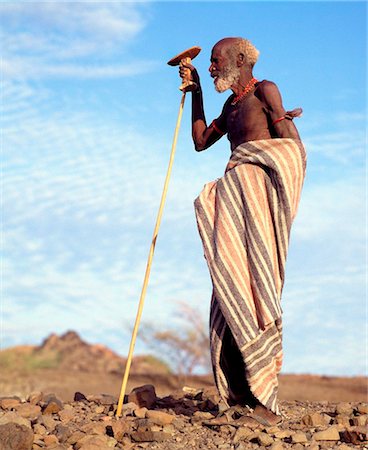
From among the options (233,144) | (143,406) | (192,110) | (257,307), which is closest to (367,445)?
(257,307)

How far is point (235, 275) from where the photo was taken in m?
5.87

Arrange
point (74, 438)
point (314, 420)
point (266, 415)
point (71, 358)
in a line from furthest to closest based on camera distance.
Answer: point (71, 358) → point (314, 420) → point (266, 415) → point (74, 438)

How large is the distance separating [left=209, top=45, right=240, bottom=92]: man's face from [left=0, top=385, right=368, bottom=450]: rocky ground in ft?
8.07

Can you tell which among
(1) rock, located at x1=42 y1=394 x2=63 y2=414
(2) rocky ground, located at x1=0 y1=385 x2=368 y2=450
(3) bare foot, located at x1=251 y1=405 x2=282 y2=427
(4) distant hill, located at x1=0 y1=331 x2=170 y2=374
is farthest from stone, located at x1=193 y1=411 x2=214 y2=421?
(4) distant hill, located at x1=0 y1=331 x2=170 y2=374

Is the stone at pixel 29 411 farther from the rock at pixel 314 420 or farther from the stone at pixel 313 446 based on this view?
the stone at pixel 313 446

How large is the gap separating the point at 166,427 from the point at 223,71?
8.92ft

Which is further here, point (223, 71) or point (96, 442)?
point (223, 71)

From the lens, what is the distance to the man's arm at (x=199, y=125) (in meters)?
6.57

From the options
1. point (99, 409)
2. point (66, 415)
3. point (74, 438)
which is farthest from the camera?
point (99, 409)

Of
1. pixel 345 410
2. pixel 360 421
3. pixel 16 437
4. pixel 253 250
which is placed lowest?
pixel 16 437

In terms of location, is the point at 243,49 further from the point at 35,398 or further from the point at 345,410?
the point at 35,398

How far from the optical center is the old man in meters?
5.84

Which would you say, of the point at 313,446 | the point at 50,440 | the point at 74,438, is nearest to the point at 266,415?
the point at 313,446

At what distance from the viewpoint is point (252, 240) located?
19.3ft
